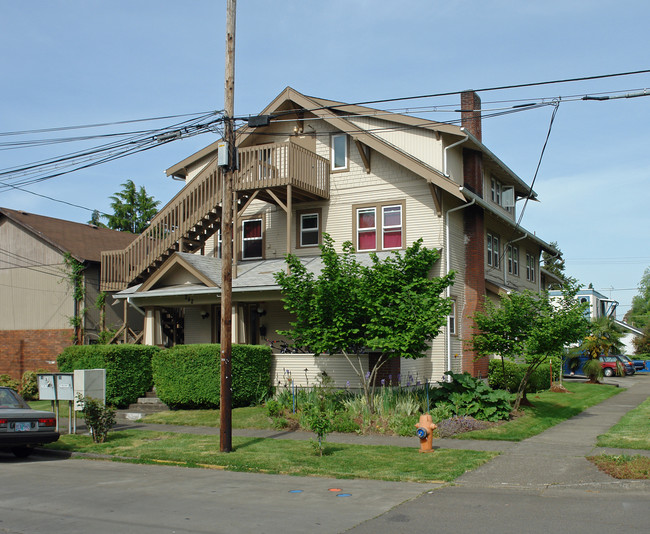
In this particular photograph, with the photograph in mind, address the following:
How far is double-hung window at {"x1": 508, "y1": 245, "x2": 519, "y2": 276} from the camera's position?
28016 millimetres

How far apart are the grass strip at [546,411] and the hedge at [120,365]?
1044 cm

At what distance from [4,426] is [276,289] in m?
8.81

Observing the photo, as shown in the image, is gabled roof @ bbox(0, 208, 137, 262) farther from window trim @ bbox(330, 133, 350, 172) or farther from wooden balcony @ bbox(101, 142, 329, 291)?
window trim @ bbox(330, 133, 350, 172)

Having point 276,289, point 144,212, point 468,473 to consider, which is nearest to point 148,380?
point 276,289

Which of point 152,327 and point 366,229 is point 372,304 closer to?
point 366,229

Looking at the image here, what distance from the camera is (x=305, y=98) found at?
23094 millimetres

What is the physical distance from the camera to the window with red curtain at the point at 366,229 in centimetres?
2250

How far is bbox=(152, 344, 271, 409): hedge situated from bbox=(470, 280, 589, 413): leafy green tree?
641 cm

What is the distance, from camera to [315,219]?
23.7 meters

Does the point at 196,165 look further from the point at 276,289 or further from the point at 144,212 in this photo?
the point at 144,212

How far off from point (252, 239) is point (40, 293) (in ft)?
30.5

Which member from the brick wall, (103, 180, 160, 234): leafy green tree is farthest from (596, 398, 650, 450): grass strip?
(103, 180, 160, 234): leafy green tree

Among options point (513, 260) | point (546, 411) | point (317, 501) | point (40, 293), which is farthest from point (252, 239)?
point (317, 501)

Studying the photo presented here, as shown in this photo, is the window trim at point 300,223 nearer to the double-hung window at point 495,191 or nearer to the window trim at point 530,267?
the double-hung window at point 495,191
